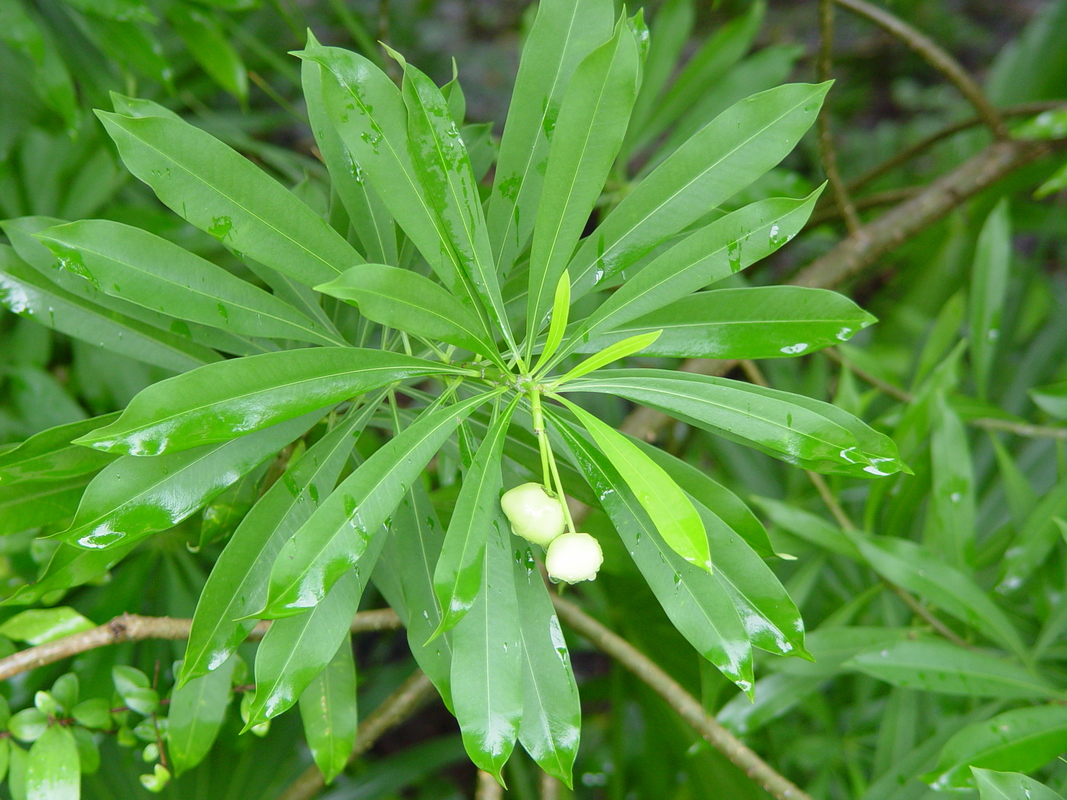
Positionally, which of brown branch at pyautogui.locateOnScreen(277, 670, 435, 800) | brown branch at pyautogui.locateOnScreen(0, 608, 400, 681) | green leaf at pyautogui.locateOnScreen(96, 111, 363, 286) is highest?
green leaf at pyautogui.locateOnScreen(96, 111, 363, 286)

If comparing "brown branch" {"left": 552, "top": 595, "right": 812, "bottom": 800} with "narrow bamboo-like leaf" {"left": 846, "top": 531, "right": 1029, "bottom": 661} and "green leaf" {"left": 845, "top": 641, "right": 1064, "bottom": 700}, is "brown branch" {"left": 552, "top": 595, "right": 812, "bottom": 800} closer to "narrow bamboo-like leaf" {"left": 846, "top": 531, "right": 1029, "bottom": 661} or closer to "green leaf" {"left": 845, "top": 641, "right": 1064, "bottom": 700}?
"green leaf" {"left": 845, "top": 641, "right": 1064, "bottom": 700}

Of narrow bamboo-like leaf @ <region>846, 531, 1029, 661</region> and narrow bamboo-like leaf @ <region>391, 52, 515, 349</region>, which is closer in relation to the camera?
narrow bamboo-like leaf @ <region>391, 52, 515, 349</region>

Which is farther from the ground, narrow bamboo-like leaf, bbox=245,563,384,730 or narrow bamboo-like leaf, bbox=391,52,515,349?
narrow bamboo-like leaf, bbox=391,52,515,349

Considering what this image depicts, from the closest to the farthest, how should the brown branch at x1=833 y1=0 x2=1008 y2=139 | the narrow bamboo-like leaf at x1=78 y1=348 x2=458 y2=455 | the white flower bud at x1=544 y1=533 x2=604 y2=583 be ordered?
the narrow bamboo-like leaf at x1=78 y1=348 x2=458 y2=455
the white flower bud at x1=544 y1=533 x2=604 y2=583
the brown branch at x1=833 y1=0 x2=1008 y2=139

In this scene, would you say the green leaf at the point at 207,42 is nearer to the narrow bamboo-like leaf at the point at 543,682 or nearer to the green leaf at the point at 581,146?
the green leaf at the point at 581,146

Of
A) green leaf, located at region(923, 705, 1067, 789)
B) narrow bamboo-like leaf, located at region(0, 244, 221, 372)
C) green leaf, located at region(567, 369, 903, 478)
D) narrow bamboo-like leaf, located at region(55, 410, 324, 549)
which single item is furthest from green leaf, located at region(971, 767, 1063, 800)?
narrow bamboo-like leaf, located at region(0, 244, 221, 372)

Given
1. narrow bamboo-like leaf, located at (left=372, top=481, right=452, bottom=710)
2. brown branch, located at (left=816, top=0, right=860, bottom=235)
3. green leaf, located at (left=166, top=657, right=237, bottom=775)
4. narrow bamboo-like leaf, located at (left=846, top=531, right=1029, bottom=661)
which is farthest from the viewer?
brown branch, located at (left=816, top=0, right=860, bottom=235)
